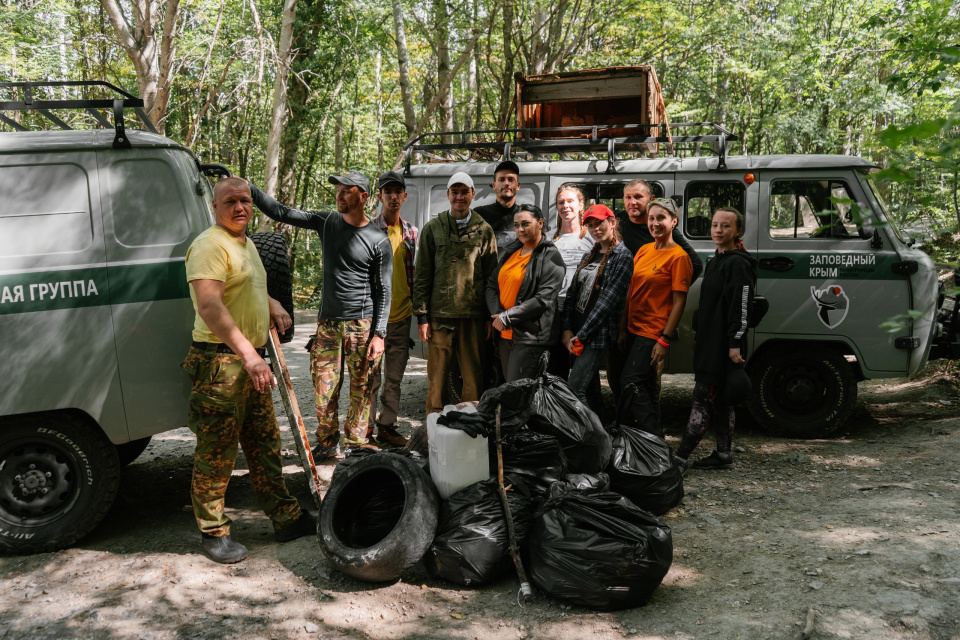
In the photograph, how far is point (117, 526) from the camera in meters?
4.21

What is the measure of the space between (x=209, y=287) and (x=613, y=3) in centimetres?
1337

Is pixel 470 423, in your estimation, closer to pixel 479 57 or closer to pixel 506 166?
pixel 506 166

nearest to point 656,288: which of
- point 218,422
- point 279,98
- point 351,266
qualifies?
point 351,266

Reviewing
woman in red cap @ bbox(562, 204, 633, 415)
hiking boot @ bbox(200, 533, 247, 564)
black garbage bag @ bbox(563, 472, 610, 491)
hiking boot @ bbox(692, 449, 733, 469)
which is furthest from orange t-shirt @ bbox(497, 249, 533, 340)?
hiking boot @ bbox(200, 533, 247, 564)

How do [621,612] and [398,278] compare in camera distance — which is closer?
[621,612]

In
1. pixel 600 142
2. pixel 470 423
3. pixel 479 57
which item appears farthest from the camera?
pixel 479 57

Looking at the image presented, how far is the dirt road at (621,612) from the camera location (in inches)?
116

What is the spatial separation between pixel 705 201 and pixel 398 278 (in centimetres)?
267

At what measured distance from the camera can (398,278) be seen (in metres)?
5.40

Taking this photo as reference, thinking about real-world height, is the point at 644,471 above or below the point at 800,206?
below

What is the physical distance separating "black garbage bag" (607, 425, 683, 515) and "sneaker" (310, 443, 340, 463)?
2.09m

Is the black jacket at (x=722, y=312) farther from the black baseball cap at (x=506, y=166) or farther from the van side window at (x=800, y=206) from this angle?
the black baseball cap at (x=506, y=166)

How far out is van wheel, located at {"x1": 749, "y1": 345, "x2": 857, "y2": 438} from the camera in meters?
5.57

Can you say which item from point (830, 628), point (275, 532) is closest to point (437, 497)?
point (275, 532)
